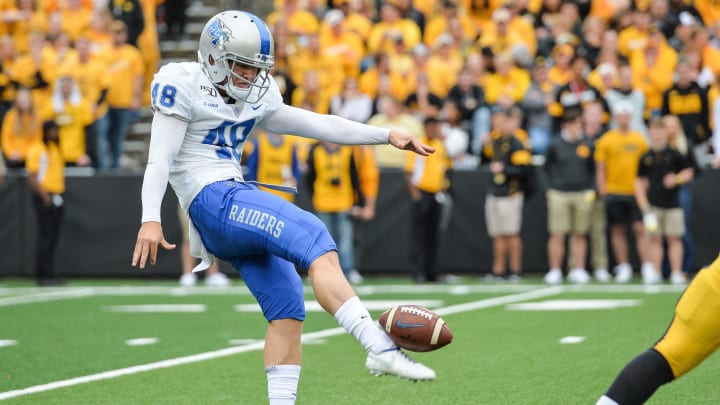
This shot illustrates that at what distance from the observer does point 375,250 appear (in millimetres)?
15727

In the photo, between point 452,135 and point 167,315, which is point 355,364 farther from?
point 452,135

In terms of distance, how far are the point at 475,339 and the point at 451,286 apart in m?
4.96

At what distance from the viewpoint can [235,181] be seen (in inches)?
214

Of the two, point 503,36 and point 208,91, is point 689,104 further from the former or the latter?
point 208,91

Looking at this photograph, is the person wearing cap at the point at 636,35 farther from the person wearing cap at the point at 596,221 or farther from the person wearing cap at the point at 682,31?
the person wearing cap at the point at 596,221

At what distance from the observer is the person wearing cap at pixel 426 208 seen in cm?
1473

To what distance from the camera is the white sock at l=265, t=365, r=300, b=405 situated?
17.9 feet

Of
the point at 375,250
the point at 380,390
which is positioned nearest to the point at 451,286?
the point at 375,250

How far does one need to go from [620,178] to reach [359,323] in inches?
407

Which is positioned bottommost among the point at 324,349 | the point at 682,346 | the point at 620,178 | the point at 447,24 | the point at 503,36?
the point at 324,349

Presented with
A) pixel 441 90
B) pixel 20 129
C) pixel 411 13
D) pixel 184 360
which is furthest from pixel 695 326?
pixel 411 13

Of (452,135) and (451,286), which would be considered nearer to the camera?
(451,286)

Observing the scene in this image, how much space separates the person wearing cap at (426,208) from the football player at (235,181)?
9080 mm

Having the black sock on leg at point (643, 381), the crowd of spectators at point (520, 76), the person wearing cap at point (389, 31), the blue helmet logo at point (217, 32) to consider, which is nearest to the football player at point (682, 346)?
the black sock on leg at point (643, 381)
